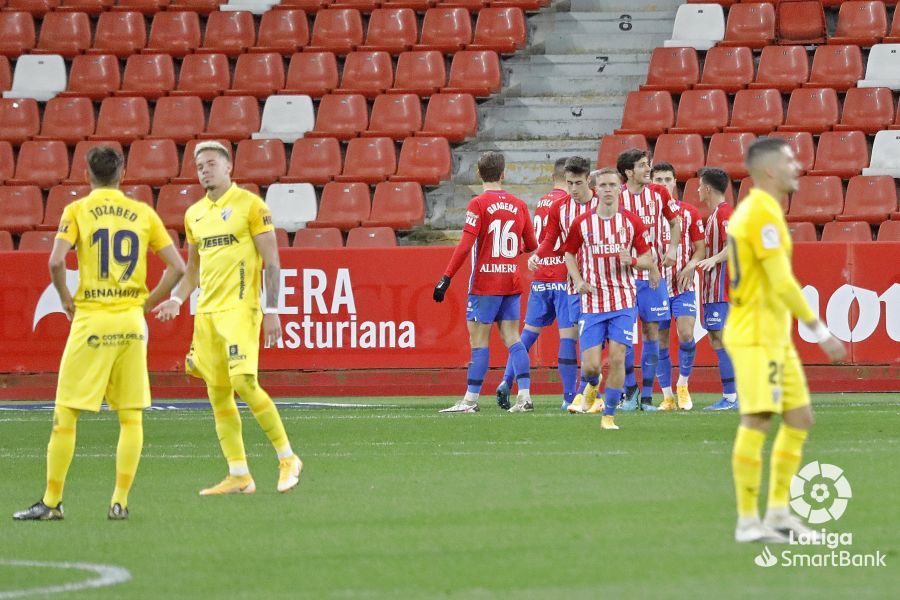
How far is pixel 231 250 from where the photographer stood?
929 centimetres

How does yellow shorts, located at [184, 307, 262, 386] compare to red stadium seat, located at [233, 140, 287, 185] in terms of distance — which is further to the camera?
red stadium seat, located at [233, 140, 287, 185]

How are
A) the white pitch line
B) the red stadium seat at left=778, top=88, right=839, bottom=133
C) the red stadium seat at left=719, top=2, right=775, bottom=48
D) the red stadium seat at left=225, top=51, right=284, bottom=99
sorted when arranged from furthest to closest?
the red stadium seat at left=225, top=51, right=284, bottom=99 < the red stadium seat at left=719, top=2, right=775, bottom=48 < the red stadium seat at left=778, top=88, right=839, bottom=133 < the white pitch line

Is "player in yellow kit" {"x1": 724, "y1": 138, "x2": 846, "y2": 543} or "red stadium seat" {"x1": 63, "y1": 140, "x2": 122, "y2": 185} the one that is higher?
"red stadium seat" {"x1": 63, "y1": 140, "x2": 122, "y2": 185}

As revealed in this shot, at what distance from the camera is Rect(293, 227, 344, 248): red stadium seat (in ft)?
62.4

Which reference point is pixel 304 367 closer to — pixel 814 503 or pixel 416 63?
pixel 416 63

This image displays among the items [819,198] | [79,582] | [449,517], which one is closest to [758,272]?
[449,517]

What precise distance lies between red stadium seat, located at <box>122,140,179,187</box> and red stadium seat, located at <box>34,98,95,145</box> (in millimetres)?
1024

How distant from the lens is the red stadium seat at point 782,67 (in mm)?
20711

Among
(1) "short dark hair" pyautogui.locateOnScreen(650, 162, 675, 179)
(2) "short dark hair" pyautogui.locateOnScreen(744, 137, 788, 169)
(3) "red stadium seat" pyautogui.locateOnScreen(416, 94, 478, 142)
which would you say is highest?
(3) "red stadium seat" pyautogui.locateOnScreen(416, 94, 478, 142)

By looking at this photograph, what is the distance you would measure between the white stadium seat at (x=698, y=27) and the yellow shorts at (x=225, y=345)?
523 inches

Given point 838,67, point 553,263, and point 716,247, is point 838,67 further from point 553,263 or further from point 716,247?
point 553,263

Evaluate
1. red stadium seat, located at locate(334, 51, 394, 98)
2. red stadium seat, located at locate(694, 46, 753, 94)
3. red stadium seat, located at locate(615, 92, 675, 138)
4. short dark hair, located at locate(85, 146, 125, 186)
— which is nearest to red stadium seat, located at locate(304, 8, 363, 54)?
red stadium seat, located at locate(334, 51, 394, 98)

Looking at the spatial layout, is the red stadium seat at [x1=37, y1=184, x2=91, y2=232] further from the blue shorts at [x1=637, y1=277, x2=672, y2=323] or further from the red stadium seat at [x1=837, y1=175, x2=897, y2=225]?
the red stadium seat at [x1=837, y1=175, x2=897, y2=225]

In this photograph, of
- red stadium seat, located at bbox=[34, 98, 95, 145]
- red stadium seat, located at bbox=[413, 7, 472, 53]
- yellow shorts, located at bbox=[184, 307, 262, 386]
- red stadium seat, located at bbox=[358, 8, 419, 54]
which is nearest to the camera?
yellow shorts, located at bbox=[184, 307, 262, 386]
